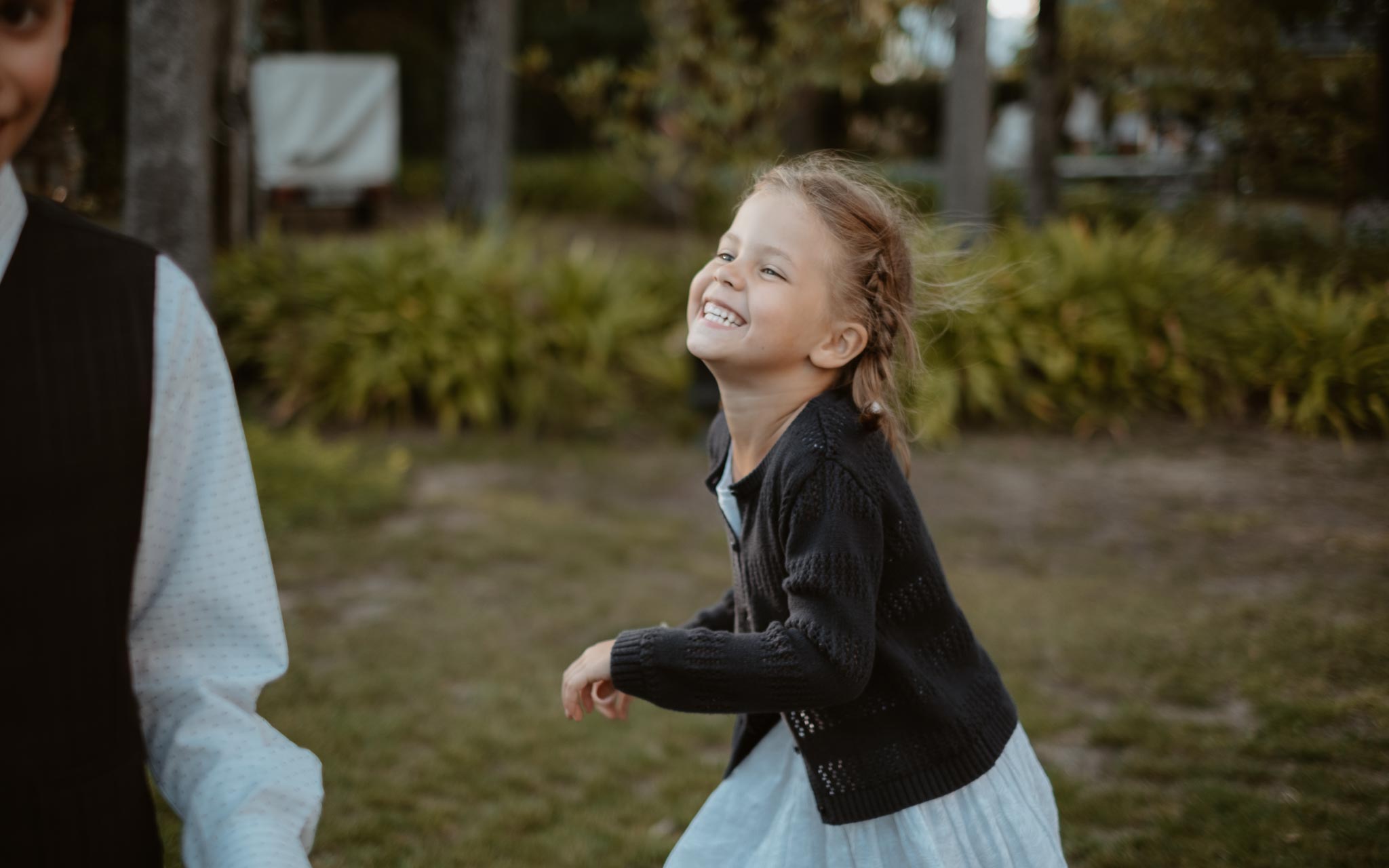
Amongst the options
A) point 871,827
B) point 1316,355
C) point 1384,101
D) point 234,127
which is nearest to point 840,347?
point 871,827

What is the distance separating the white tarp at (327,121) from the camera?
1731 centimetres

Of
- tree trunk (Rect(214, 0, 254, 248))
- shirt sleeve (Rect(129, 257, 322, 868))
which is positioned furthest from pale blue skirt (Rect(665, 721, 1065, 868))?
tree trunk (Rect(214, 0, 254, 248))

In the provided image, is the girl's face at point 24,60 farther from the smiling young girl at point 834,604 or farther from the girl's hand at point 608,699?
the girl's hand at point 608,699

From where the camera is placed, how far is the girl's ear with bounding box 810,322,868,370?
197cm

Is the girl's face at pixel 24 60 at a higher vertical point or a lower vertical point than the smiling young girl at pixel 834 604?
higher

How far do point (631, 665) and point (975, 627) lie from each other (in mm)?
3318

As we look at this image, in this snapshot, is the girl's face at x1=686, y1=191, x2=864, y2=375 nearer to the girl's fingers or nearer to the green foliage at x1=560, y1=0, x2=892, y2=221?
the girl's fingers

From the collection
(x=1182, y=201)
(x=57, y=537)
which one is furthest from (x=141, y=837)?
(x=1182, y=201)

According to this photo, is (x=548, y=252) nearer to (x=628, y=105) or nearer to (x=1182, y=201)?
(x=628, y=105)

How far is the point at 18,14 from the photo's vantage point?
1.15 meters

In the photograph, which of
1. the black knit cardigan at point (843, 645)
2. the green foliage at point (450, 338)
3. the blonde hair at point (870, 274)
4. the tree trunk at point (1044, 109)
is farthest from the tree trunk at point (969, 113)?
the black knit cardigan at point (843, 645)

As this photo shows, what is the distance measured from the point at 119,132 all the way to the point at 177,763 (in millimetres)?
7593

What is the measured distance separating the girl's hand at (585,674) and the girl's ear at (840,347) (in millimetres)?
554

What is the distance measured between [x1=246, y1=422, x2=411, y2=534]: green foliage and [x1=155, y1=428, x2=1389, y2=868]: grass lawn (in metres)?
0.03
